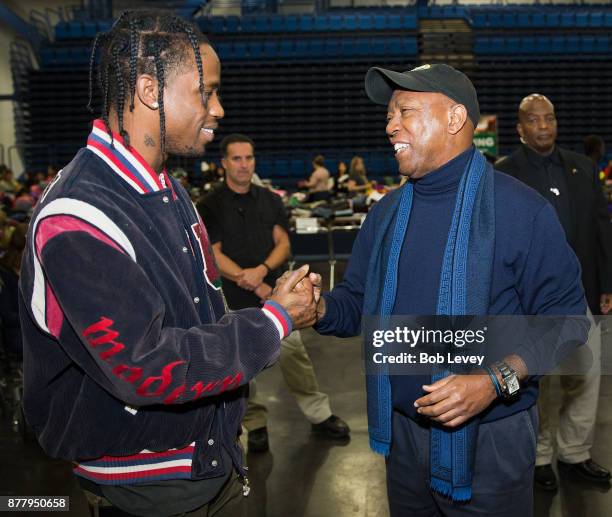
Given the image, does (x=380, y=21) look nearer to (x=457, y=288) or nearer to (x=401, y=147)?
(x=401, y=147)

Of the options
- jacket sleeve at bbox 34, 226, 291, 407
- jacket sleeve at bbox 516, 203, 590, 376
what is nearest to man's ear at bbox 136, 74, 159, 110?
jacket sleeve at bbox 34, 226, 291, 407

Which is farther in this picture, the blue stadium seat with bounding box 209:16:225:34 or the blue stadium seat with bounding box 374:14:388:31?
the blue stadium seat with bounding box 374:14:388:31

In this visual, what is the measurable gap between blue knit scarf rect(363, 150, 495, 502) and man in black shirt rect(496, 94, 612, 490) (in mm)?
1535

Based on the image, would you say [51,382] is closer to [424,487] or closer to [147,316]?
[147,316]

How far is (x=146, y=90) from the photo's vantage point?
4.30 ft

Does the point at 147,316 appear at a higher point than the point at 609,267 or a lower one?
higher

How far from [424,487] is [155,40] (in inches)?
50.2

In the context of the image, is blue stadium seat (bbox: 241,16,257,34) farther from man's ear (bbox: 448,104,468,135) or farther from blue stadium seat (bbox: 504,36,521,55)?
man's ear (bbox: 448,104,468,135)

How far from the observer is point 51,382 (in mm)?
1286

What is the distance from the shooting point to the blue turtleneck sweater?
1.65 metres

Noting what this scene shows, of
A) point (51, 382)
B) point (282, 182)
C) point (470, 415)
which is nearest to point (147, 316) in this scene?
point (51, 382)

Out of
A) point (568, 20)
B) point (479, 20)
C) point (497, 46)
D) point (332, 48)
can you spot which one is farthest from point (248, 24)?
point (568, 20)

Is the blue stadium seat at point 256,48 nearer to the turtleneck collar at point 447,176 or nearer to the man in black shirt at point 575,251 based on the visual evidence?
the man in black shirt at point 575,251

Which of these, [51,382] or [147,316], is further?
[51,382]
